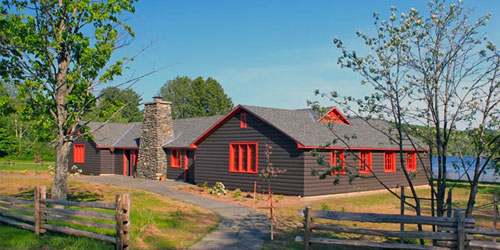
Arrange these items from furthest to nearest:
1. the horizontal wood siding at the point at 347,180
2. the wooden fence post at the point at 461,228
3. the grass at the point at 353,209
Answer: the horizontal wood siding at the point at 347,180 → the grass at the point at 353,209 → the wooden fence post at the point at 461,228

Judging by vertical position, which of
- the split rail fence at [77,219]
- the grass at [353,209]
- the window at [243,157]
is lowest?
the grass at [353,209]

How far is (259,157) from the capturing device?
23031mm

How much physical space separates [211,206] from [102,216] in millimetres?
8437

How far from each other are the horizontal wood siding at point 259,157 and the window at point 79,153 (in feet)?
52.5

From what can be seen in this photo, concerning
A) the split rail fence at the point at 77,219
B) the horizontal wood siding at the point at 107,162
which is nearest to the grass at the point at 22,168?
the horizontal wood siding at the point at 107,162

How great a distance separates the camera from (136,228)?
11.7 meters

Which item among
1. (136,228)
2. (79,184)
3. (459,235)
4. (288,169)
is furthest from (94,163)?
(459,235)

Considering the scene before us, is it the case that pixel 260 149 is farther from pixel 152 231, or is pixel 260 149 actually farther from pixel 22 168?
pixel 22 168

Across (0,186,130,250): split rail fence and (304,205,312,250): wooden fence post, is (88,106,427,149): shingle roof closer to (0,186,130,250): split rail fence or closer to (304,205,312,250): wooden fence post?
(0,186,130,250): split rail fence

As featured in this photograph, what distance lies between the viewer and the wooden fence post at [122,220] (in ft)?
Result: 31.4

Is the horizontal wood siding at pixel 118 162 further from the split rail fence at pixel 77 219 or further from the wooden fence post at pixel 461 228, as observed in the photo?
the wooden fence post at pixel 461 228

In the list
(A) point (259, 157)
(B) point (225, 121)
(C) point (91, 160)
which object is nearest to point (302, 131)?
(A) point (259, 157)

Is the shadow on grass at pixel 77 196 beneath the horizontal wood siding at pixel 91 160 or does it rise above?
beneath

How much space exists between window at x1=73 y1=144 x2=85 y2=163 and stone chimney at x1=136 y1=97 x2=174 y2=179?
7810 mm
